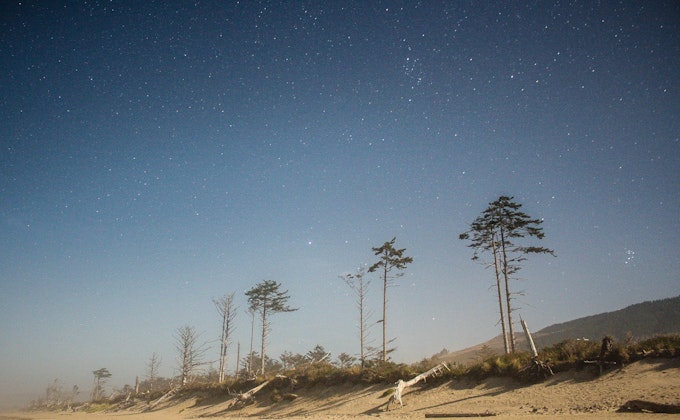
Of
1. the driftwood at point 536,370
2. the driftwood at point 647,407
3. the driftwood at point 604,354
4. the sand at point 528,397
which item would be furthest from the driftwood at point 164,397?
the driftwood at point 647,407

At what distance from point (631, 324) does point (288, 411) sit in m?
70.0

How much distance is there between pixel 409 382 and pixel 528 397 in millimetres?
5201

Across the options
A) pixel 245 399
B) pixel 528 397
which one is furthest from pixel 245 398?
pixel 528 397

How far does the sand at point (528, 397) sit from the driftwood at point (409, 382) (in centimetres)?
42

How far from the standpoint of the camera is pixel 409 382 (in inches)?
607

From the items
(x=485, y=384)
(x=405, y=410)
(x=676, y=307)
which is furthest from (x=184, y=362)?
(x=676, y=307)

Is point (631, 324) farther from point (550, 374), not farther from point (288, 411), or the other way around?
point (288, 411)

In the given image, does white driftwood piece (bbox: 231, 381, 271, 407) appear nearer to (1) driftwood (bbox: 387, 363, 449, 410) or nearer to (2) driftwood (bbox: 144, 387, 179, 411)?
(1) driftwood (bbox: 387, 363, 449, 410)

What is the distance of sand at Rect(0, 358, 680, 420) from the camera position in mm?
10023

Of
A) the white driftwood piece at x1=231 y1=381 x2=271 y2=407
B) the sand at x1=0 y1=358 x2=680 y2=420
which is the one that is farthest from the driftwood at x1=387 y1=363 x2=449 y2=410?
the white driftwood piece at x1=231 y1=381 x2=271 y2=407

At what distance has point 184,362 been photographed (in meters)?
36.3

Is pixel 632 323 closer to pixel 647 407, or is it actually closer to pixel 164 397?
pixel 647 407

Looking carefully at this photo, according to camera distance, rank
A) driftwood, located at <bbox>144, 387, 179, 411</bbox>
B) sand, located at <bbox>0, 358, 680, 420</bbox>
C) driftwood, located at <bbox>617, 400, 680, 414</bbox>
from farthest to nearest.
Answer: driftwood, located at <bbox>144, 387, 179, 411</bbox>
sand, located at <bbox>0, 358, 680, 420</bbox>
driftwood, located at <bbox>617, 400, 680, 414</bbox>

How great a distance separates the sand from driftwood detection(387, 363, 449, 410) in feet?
1.39
